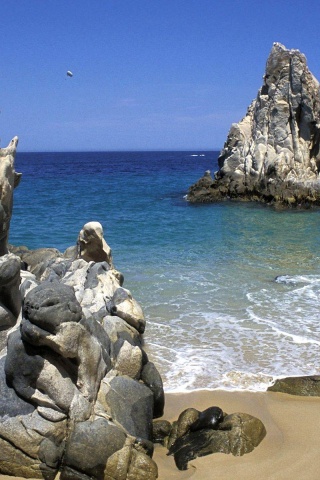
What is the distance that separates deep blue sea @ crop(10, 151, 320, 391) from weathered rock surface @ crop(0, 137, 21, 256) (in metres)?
3.24

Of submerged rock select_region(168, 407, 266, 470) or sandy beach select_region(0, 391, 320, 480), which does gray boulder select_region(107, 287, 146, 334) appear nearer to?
sandy beach select_region(0, 391, 320, 480)

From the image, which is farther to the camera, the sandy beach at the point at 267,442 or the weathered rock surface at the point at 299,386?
the weathered rock surface at the point at 299,386

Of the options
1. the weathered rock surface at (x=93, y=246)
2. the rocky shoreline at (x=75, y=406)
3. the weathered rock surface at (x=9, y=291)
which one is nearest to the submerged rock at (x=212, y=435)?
the rocky shoreline at (x=75, y=406)

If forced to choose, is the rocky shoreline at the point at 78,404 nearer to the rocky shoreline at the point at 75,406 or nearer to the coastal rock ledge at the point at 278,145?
the rocky shoreline at the point at 75,406

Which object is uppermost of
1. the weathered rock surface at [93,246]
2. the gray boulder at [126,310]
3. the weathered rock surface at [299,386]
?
the weathered rock surface at [93,246]

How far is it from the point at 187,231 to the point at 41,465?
1791 cm

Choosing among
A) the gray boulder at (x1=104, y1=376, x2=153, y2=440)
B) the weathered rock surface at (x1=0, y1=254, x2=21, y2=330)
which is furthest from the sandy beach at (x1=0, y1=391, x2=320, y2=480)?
the weathered rock surface at (x1=0, y1=254, x2=21, y2=330)

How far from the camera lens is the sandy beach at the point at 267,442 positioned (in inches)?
251

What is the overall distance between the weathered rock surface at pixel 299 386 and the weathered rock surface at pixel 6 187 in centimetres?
424

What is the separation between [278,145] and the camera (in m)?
32.6

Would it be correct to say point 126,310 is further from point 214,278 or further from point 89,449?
point 214,278

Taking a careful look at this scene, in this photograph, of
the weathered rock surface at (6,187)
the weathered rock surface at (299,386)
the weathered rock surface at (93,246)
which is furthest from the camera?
the weathered rock surface at (93,246)

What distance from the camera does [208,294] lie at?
44.3 ft

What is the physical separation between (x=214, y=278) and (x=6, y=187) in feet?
27.8
